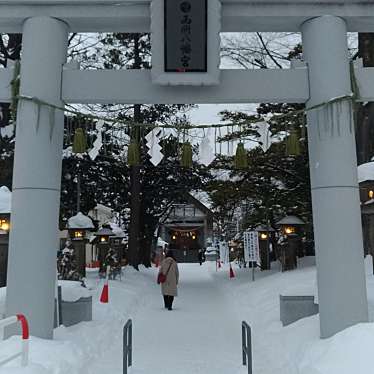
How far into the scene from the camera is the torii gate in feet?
24.8

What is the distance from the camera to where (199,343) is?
9.11m

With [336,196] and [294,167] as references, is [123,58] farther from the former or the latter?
[336,196]

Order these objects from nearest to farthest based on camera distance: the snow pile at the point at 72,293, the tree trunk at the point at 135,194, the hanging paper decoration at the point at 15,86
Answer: the hanging paper decoration at the point at 15,86 → the snow pile at the point at 72,293 → the tree trunk at the point at 135,194

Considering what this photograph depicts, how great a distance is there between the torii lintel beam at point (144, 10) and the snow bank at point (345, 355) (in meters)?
5.34

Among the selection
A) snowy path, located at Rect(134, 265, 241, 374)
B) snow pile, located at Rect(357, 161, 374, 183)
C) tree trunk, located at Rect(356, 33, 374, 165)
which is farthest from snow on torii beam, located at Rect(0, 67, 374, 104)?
tree trunk, located at Rect(356, 33, 374, 165)

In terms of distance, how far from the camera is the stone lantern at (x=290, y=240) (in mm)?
19484

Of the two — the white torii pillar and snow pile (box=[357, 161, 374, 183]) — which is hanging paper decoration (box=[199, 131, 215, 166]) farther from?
snow pile (box=[357, 161, 374, 183])

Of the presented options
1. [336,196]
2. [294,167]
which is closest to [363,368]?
[336,196]

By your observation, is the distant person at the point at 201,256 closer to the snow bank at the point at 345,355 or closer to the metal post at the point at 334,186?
the metal post at the point at 334,186

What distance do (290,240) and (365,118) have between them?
20.1 feet

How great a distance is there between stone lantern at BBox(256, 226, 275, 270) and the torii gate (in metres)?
15.2

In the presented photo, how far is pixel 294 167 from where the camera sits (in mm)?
18922

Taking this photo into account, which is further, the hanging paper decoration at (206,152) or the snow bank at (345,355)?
the hanging paper decoration at (206,152)

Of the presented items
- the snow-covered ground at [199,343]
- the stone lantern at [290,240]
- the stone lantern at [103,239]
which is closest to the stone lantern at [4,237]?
the snow-covered ground at [199,343]
